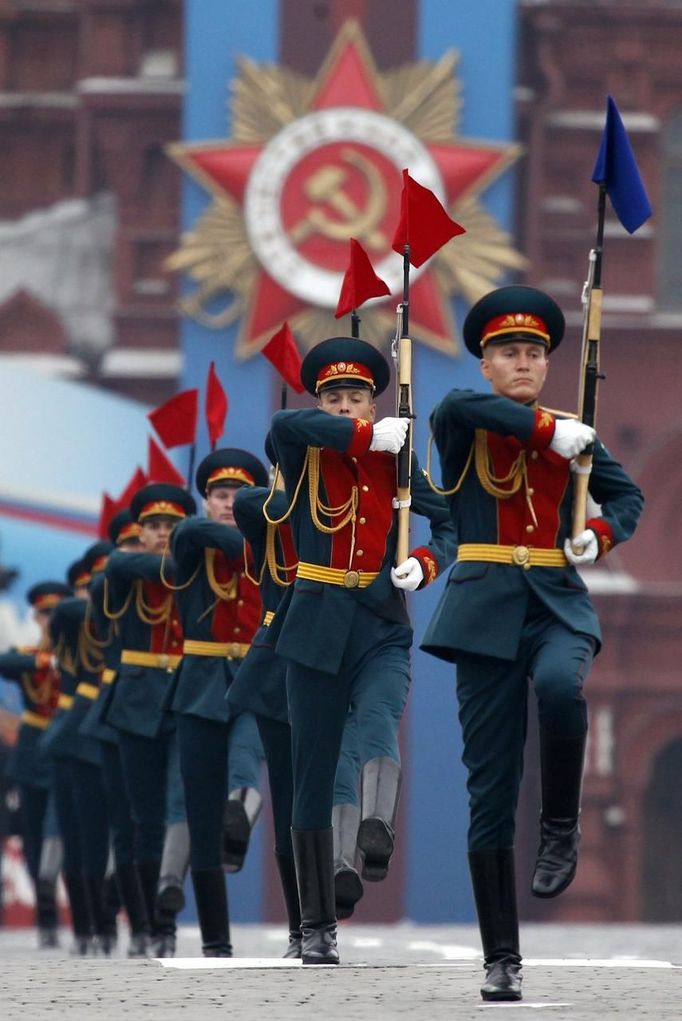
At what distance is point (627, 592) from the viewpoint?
80.1 ft

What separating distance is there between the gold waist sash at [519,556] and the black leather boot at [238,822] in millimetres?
2782

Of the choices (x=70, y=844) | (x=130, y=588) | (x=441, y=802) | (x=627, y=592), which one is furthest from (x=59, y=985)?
(x=627, y=592)

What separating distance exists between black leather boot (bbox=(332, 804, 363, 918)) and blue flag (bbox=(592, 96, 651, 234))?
193 cm

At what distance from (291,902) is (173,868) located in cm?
163

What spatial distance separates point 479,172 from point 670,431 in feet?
10.7

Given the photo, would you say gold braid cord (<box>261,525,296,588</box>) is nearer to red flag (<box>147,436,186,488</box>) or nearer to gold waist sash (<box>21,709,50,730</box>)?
red flag (<box>147,436,186,488</box>)

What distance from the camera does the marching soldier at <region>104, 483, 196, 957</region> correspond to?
36.1ft

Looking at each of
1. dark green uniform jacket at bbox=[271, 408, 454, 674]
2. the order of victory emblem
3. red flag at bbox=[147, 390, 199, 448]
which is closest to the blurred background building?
the order of victory emblem

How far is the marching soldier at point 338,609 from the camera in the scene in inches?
305

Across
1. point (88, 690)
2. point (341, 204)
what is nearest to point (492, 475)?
point (88, 690)

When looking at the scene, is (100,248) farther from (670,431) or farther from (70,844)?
(70,844)

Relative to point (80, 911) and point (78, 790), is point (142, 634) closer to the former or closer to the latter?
point (78, 790)

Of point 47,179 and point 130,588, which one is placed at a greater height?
point 47,179

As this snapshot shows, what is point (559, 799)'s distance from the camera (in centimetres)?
668
